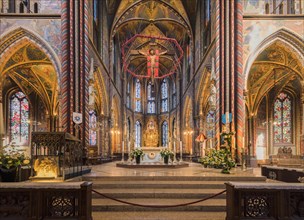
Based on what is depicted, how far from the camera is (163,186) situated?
9.99 metres

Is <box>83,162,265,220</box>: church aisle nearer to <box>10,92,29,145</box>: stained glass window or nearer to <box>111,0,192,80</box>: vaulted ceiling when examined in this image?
<box>111,0,192,80</box>: vaulted ceiling

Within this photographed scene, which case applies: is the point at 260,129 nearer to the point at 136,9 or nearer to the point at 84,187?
the point at 136,9

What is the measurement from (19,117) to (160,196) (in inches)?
868

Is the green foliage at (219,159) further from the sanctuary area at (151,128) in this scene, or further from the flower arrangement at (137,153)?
the flower arrangement at (137,153)

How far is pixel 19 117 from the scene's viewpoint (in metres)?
27.3

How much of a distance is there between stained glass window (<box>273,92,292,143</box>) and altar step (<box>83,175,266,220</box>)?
693 inches

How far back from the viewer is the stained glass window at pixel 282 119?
87.2ft

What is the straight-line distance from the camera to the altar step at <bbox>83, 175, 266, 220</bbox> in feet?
25.5

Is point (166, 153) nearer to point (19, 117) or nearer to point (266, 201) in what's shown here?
point (266, 201)

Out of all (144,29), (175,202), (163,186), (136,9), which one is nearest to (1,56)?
(163,186)

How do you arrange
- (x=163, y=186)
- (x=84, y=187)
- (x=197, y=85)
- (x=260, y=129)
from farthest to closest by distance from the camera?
(x=260, y=129), (x=197, y=85), (x=163, y=186), (x=84, y=187)

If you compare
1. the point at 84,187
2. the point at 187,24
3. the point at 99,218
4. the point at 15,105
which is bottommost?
the point at 99,218

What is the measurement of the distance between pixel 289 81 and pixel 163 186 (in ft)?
63.1

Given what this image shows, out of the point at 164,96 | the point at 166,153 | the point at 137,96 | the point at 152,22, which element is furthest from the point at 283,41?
the point at 137,96
